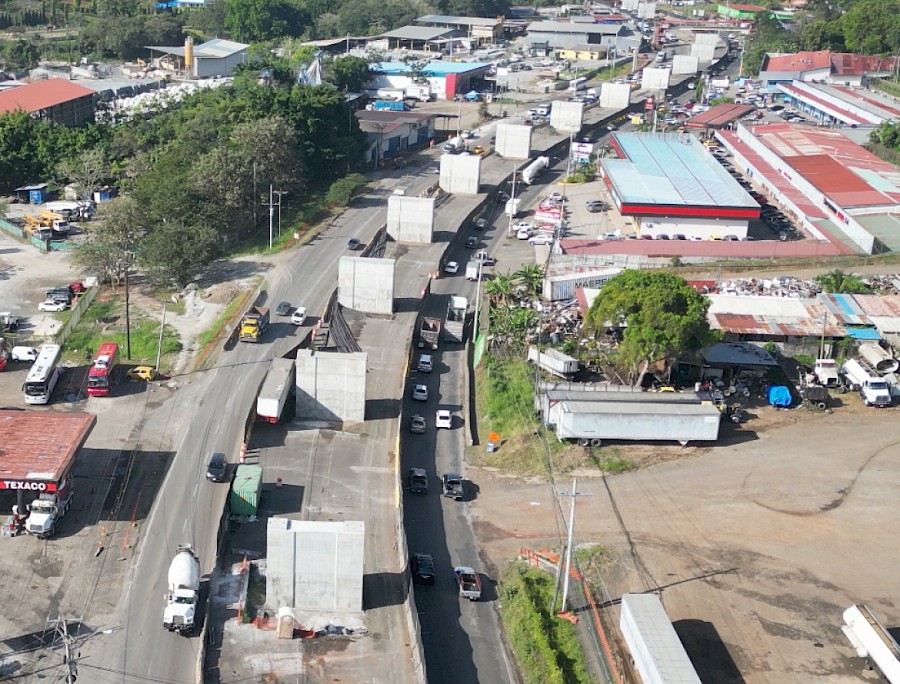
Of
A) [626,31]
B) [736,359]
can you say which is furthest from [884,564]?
[626,31]

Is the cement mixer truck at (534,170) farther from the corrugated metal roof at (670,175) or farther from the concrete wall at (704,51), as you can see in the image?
the concrete wall at (704,51)

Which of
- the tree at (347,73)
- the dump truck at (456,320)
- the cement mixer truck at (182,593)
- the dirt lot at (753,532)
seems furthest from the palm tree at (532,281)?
the tree at (347,73)

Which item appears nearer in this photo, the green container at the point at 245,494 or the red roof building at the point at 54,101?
the green container at the point at 245,494

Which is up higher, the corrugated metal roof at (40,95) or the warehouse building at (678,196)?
the corrugated metal roof at (40,95)

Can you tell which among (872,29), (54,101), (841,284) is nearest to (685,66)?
(872,29)

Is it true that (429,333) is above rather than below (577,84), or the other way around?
below

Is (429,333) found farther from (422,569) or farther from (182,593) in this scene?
(182,593)

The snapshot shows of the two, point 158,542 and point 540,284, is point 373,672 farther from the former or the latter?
point 540,284
